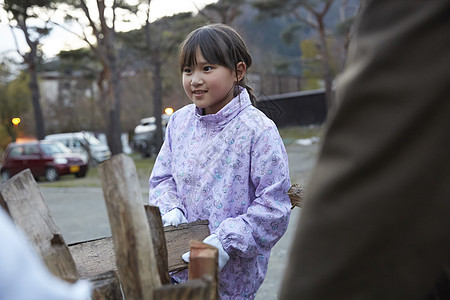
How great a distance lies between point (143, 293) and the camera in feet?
3.16

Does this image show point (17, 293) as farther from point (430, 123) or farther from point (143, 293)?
point (430, 123)

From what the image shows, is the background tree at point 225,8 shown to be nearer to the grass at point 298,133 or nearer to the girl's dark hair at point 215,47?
the grass at point 298,133

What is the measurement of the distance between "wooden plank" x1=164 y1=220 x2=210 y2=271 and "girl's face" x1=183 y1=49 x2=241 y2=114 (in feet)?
1.93

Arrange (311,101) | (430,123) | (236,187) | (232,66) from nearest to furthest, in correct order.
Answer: (430,123)
(236,187)
(232,66)
(311,101)

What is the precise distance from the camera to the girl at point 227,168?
2055 mm

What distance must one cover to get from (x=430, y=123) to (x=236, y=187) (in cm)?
153

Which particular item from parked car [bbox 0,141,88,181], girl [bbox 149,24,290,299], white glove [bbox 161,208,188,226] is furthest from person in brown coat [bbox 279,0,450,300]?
parked car [bbox 0,141,88,181]

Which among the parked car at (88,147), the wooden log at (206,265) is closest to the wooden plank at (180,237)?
the wooden log at (206,265)

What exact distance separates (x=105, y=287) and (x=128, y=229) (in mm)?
146

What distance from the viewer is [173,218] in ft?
6.89

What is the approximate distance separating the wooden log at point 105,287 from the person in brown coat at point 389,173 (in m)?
0.47

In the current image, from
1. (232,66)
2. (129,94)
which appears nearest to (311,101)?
(129,94)

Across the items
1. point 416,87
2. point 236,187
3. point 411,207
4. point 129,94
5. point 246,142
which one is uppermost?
point 416,87

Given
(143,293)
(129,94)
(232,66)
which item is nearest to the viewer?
(143,293)
